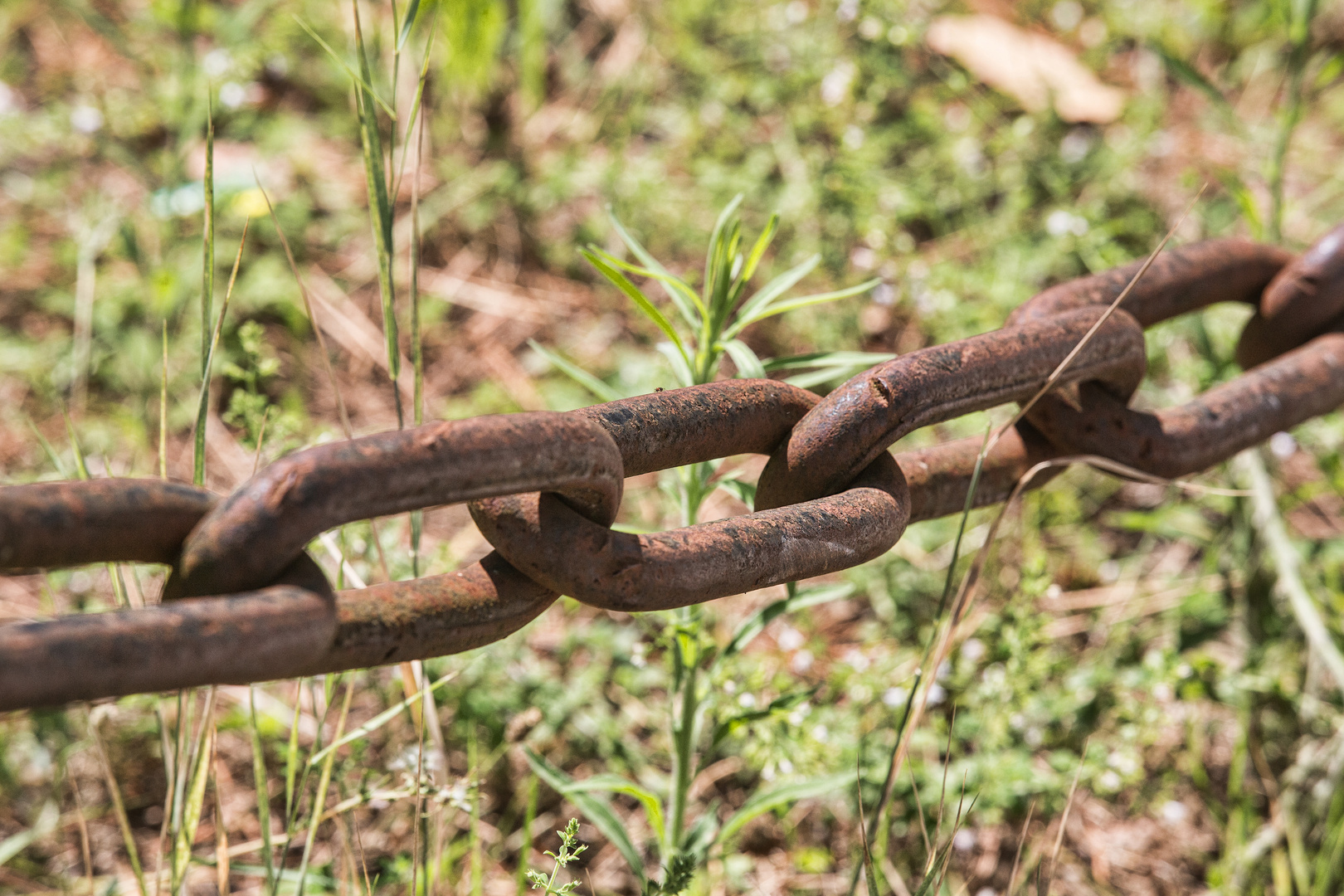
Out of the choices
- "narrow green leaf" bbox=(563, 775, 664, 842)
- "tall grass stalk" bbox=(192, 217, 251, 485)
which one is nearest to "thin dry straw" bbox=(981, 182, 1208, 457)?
"narrow green leaf" bbox=(563, 775, 664, 842)

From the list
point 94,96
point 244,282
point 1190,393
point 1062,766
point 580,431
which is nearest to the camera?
point 580,431

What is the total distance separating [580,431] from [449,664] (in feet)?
4.99

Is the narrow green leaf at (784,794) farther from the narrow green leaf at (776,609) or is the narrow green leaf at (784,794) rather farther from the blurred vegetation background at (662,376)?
the narrow green leaf at (776,609)

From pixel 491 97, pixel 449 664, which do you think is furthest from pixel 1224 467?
pixel 491 97

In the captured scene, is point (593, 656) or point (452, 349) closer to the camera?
point (593, 656)

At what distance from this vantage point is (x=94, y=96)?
12.2 feet

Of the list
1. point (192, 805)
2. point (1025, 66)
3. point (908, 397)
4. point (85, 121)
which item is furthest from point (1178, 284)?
point (85, 121)

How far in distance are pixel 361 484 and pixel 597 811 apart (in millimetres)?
1123

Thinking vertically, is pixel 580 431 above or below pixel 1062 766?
above

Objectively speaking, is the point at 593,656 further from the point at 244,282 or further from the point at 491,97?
the point at 491,97

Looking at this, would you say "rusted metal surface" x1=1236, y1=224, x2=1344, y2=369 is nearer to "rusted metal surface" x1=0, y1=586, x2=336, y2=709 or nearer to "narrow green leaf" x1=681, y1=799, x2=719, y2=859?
"narrow green leaf" x1=681, y1=799, x2=719, y2=859

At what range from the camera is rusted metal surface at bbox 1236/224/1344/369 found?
1.59 meters

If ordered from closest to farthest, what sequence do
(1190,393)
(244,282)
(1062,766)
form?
(1062,766)
(1190,393)
(244,282)

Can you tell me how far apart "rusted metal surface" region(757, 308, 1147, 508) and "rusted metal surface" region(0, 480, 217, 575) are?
2.12ft
